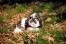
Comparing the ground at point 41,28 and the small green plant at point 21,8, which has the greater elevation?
the small green plant at point 21,8

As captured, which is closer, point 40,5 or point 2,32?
point 2,32

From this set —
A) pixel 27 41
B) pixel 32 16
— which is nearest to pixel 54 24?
pixel 32 16

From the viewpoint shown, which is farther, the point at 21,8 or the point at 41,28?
the point at 21,8

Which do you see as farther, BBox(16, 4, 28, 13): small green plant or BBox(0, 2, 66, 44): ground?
BBox(16, 4, 28, 13): small green plant

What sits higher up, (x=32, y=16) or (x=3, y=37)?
(x=32, y=16)

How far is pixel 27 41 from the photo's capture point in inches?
276

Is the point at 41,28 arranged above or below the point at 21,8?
Result: below

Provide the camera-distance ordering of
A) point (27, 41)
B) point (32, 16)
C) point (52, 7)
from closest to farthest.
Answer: point (27, 41) < point (32, 16) < point (52, 7)

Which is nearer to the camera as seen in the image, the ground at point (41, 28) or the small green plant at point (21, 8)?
the ground at point (41, 28)

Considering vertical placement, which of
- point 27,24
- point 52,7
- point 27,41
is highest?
point 52,7

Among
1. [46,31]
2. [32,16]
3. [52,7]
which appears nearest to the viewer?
[46,31]

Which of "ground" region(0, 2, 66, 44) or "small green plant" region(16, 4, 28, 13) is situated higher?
"small green plant" region(16, 4, 28, 13)

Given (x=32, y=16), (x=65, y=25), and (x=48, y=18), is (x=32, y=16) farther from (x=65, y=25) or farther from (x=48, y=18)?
(x=65, y=25)

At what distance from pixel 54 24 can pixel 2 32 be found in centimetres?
199
